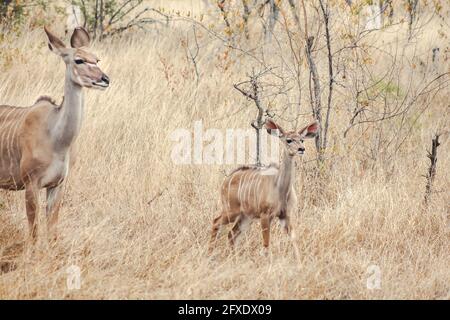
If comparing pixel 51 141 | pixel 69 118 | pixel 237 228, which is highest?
pixel 69 118

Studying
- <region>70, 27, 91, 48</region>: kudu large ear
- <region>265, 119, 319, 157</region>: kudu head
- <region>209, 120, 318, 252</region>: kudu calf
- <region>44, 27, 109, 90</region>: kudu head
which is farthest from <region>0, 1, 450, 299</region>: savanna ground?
<region>70, 27, 91, 48</region>: kudu large ear

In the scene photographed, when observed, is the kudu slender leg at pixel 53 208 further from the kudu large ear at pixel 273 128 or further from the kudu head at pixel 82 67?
the kudu large ear at pixel 273 128

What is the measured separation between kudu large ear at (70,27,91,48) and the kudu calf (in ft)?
4.67

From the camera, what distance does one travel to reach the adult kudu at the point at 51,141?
19.8 feet

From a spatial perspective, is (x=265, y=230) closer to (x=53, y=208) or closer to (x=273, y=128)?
(x=273, y=128)

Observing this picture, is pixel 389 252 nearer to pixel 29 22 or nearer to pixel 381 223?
pixel 381 223

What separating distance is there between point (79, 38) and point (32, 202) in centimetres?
124

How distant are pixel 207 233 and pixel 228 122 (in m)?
2.32

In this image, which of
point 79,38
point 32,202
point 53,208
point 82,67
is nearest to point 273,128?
point 82,67

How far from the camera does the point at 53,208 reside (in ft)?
20.3

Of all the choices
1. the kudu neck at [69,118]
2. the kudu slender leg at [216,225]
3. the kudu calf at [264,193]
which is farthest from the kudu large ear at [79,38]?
the kudu slender leg at [216,225]

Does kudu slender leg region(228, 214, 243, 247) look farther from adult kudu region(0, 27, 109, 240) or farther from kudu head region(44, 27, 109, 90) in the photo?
kudu head region(44, 27, 109, 90)

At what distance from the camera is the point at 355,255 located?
628 centimetres
